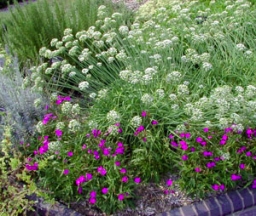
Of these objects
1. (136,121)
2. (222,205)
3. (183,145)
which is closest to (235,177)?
(222,205)

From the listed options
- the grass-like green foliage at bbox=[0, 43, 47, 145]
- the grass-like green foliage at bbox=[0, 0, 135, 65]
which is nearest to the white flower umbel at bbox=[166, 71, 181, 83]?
the grass-like green foliage at bbox=[0, 43, 47, 145]

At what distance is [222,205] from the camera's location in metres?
2.55

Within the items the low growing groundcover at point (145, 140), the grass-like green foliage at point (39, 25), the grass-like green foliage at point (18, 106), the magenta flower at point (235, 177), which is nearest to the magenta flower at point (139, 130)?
the low growing groundcover at point (145, 140)

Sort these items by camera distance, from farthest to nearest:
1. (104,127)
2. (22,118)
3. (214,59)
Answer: (214,59), (22,118), (104,127)

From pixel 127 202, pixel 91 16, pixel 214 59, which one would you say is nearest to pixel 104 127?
pixel 127 202

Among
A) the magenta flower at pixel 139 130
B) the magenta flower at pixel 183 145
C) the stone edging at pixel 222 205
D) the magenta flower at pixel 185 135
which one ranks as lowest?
the stone edging at pixel 222 205

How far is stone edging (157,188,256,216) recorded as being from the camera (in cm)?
252

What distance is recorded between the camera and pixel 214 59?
3367mm

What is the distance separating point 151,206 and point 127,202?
19 cm

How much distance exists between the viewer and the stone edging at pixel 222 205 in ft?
8.26

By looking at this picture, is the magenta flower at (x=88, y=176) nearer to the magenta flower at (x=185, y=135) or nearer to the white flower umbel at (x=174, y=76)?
the magenta flower at (x=185, y=135)

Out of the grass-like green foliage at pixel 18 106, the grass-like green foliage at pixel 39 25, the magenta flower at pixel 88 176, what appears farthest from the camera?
the grass-like green foliage at pixel 39 25

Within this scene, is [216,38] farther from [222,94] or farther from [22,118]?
[22,118]

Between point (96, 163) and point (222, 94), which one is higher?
point (222, 94)
